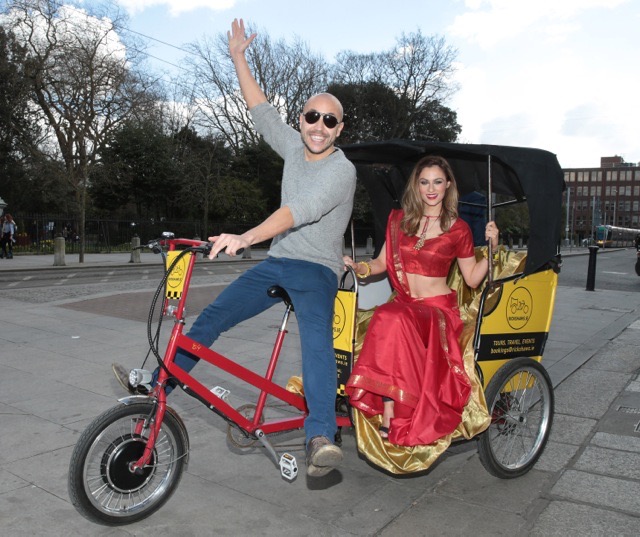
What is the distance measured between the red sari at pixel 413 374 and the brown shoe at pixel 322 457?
349mm

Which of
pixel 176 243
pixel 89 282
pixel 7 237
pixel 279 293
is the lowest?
pixel 89 282

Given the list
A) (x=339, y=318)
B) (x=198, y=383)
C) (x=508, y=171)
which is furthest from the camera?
(x=508, y=171)

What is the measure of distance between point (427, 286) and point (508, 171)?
104 centimetres

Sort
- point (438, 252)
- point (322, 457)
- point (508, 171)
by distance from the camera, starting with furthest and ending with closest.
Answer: point (508, 171) → point (438, 252) → point (322, 457)

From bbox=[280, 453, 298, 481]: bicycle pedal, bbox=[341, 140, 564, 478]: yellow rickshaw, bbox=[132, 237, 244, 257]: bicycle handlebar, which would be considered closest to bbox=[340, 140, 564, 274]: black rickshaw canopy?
bbox=[341, 140, 564, 478]: yellow rickshaw

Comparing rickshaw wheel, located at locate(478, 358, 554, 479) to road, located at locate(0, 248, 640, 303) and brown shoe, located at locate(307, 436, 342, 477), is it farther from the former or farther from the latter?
road, located at locate(0, 248, 640, 303)

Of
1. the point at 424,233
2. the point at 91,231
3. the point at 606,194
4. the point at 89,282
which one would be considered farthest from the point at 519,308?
the point at 606,194

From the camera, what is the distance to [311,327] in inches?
121

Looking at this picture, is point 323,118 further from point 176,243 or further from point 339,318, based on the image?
point 339,318

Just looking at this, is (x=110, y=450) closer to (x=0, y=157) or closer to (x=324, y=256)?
(x=324, y=256)

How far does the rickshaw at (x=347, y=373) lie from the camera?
2.74 meters

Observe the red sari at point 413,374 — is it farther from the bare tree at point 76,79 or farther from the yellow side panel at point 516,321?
the bare tree at point 76,79

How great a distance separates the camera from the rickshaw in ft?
9.00

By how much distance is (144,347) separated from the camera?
6.68 metres
